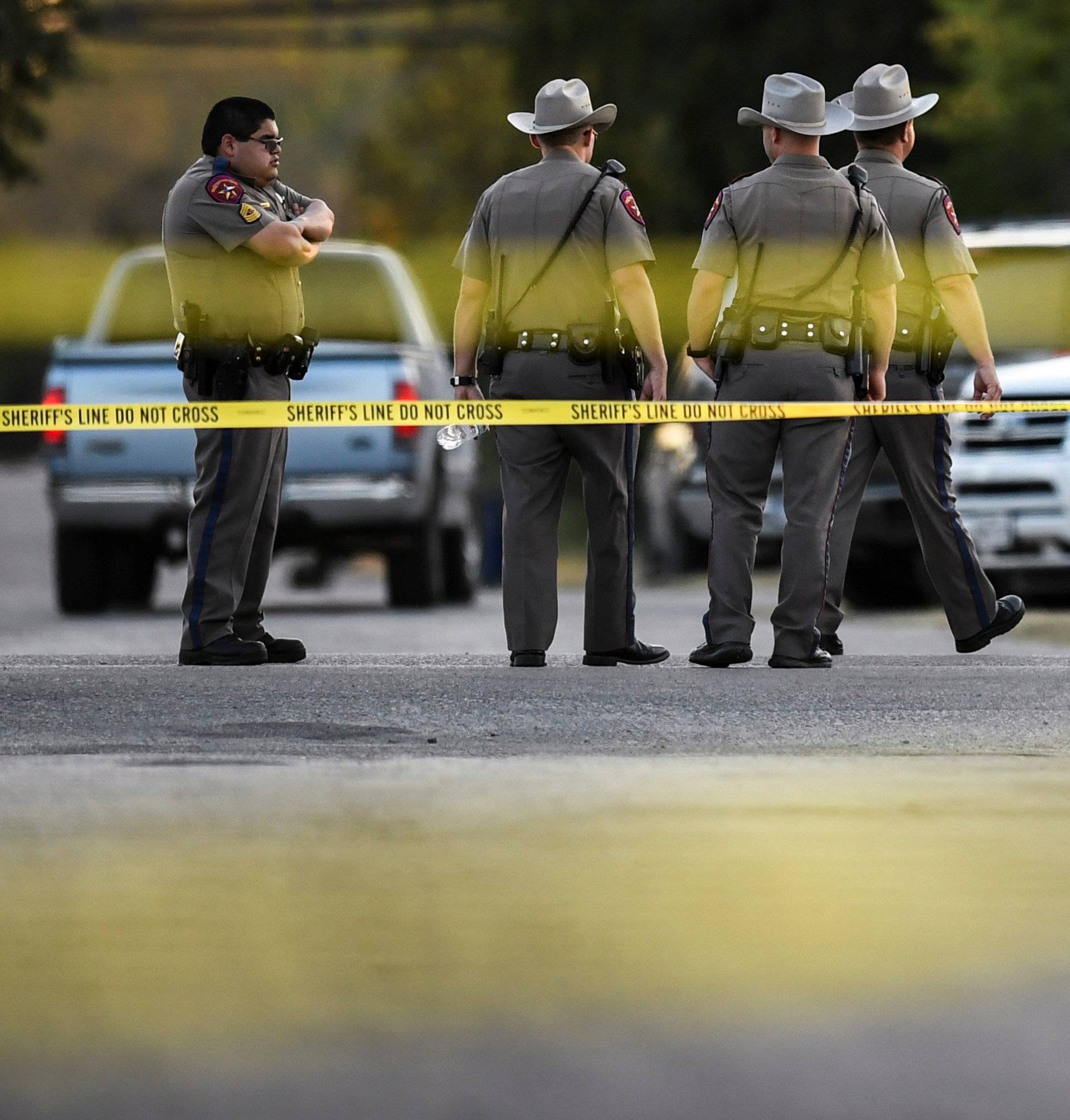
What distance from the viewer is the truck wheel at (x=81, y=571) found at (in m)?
15.7

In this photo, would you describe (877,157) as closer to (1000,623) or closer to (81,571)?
(1000,623)

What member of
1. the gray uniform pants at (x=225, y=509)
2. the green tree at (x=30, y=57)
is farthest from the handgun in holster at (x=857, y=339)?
the green tree at (x=30, y=57)

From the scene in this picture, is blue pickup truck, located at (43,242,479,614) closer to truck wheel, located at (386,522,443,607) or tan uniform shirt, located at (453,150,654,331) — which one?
truck wheel, located at (386,522,443,607)

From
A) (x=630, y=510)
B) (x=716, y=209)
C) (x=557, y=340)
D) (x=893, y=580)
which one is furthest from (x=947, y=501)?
(x=893, y=580)

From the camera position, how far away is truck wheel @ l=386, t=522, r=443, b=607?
624 inches

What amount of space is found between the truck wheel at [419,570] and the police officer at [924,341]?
6211 mm

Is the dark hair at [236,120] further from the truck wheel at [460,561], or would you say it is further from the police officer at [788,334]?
the truck wheel at [460,561]

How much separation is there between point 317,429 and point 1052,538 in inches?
152

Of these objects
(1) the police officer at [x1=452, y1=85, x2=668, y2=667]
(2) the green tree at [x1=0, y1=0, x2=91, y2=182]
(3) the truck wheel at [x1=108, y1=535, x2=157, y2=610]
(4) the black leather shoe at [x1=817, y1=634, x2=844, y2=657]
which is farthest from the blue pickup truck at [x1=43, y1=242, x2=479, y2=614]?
(2) the green tree at [x1=0, y1=0, x2=91, y2=182]

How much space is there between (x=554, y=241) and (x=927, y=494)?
1527 mm

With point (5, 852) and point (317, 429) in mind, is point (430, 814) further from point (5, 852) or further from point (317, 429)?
point (317, 429)

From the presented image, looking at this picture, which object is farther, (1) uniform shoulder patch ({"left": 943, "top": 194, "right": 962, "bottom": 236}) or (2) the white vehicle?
(2) the white vehicle

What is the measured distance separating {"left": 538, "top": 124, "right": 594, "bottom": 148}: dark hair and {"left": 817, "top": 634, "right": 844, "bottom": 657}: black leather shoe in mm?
1968

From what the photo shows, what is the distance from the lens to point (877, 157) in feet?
31.7
